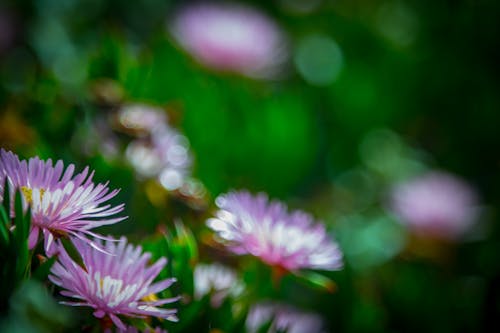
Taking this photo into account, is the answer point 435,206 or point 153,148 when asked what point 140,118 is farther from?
point 435,206

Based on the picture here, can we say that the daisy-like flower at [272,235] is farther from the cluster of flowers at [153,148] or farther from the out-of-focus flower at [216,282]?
the cluster of flowers at [153,148]

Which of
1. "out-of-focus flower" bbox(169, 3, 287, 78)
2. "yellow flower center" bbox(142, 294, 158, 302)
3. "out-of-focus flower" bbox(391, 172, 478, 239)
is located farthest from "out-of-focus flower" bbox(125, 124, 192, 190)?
"out-of-focus flower" bbox(391, 172, 478, 239)

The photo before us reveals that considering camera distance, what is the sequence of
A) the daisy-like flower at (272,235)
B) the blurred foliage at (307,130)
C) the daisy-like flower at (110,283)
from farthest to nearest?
the blurred foliage at (307,130) < the daisy-like flower at (272,235) < the daisy-like flower at (110,283)

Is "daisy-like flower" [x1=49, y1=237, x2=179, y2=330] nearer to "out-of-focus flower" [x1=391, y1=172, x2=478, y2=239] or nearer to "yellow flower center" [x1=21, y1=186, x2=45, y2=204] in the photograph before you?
"yellow flower center" [x1=21, y1=186, x2=45, y2=204]

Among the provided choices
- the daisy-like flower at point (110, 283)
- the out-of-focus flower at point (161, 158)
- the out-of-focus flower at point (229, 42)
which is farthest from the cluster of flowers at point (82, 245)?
the out-of-focus flower at point (229, 42)

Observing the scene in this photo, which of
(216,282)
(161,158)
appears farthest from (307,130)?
(216,282)

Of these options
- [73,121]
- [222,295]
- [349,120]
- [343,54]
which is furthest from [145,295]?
[343,54]
